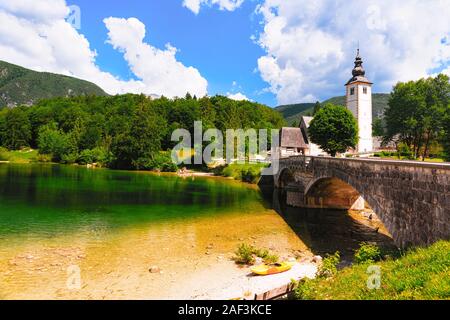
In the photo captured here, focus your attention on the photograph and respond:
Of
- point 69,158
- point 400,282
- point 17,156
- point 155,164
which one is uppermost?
point 17,156

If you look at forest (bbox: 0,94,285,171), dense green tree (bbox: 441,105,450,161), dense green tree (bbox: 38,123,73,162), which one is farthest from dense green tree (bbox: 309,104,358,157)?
dense green tree (bbox: 38,123,73,162)

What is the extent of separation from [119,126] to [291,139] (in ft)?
223

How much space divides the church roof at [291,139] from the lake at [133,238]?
36451mm

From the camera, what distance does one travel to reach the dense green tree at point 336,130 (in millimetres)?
56969

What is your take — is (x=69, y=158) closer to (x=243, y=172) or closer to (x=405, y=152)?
(x=243, y=172)

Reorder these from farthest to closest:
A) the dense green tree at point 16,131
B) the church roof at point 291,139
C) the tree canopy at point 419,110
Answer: the dense green tree at point 16,131
the church roof at point 291,139
the tree canopy at point 419,110

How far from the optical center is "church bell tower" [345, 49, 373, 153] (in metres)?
71.3

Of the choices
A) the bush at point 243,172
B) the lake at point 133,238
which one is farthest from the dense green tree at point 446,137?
the bush at point 243,172

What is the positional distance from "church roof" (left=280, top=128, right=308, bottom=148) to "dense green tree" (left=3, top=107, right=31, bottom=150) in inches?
4301

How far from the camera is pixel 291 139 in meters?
75.6

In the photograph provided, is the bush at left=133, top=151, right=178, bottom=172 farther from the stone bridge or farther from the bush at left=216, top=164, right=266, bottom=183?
the stone bridge

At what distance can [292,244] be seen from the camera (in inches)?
874

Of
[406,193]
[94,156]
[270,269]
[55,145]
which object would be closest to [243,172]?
[270,269]

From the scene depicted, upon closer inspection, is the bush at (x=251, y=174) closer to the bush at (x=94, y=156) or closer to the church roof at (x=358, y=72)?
the church roof at (x=358, y=72)
